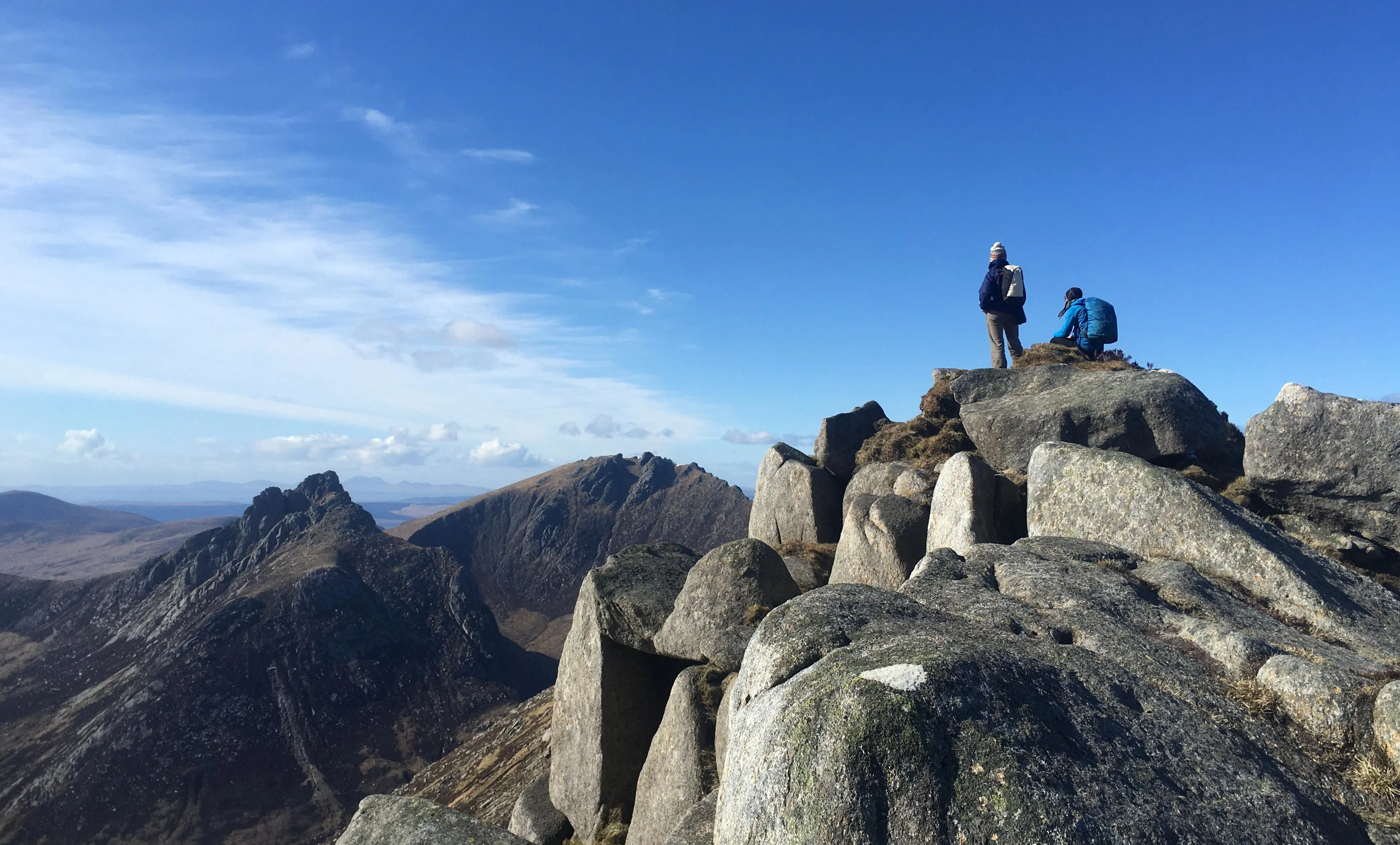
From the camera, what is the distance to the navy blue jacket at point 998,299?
112ft

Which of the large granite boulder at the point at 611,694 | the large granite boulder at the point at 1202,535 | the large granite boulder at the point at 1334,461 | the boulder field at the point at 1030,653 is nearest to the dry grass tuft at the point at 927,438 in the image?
the boulder field at the point at 1030,653

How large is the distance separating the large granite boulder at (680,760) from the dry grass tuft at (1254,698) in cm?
1046

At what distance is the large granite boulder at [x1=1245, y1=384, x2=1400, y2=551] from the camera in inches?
784

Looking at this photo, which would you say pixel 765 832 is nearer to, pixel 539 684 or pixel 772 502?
pixel 772 502

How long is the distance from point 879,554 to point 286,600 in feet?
563

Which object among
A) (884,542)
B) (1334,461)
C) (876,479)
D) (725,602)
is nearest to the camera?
(1334,461)

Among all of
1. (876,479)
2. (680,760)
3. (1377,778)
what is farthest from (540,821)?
(1377,778)

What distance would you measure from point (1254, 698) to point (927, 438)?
851 inches

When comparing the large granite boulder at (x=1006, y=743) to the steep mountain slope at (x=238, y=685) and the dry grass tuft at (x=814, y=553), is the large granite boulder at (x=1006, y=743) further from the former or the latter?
the steep mountain slope at (x=238, y=685)

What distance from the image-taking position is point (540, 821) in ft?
79.2

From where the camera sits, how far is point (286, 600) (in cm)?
16225

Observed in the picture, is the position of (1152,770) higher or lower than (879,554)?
lower

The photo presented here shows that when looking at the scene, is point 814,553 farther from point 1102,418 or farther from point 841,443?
point 1102,418

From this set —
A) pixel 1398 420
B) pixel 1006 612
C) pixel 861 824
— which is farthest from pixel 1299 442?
pixel 861 824
